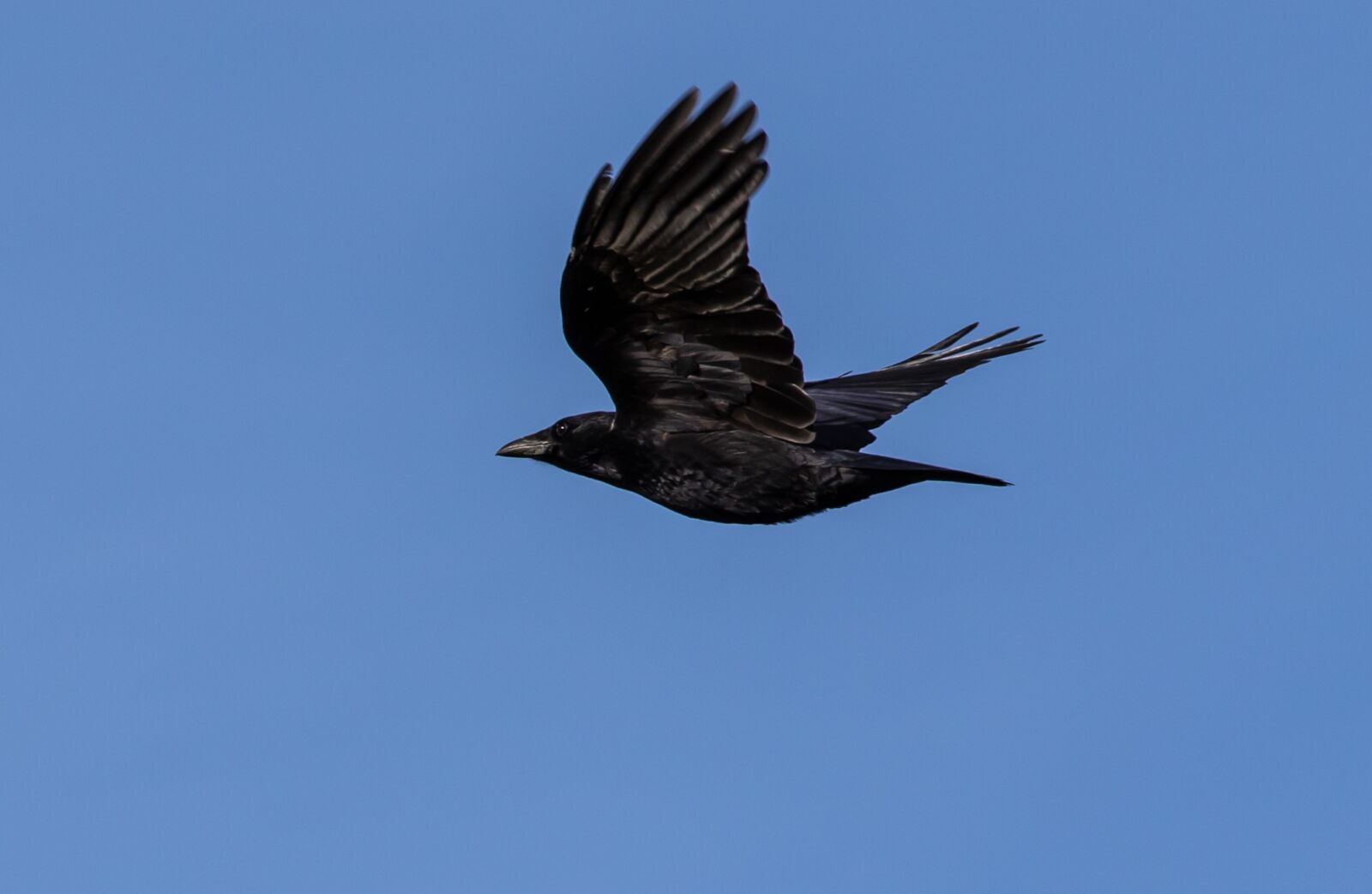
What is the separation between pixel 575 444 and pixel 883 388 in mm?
3077

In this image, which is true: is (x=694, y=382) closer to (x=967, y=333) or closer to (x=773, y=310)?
(x=773, y=310)

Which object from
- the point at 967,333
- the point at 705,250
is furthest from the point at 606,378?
the point at 967,333

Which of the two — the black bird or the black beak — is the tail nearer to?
the black bird

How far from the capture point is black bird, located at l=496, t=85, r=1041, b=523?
12.7m

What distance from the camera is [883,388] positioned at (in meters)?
17.0

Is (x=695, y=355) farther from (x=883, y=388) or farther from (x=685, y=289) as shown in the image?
(x=883, y=388)

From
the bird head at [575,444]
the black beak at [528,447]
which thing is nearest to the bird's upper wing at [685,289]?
the bird head at [575,444]

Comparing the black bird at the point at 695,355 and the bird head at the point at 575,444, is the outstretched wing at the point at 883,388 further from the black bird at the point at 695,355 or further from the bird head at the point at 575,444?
the bird head at the point at 575,444

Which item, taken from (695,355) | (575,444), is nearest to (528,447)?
(575,444)

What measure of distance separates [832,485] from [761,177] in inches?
111

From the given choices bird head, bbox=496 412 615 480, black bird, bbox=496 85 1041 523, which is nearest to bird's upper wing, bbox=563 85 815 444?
black bird, bbox=496 85 1041 523

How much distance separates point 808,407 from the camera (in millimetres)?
14156

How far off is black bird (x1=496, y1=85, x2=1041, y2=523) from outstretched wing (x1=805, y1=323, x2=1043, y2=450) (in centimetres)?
6

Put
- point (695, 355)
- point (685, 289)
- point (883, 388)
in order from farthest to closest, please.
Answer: point (883, 388) < point (695, 355) < point (685, 289)
